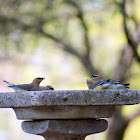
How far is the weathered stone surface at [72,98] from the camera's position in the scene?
3951mm

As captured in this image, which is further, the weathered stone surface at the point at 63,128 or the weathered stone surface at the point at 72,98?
the weathered stone surface at the point at 63,128

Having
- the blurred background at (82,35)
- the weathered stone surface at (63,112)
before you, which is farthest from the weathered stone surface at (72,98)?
the blurred background at (82,35)

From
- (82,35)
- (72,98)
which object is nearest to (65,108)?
(72,98)

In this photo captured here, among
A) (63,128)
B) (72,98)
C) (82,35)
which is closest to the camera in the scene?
(72,98)

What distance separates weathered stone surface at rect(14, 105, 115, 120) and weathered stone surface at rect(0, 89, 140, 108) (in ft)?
0.59

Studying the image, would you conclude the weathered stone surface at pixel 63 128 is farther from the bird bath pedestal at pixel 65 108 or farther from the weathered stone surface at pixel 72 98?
the weathered stone surface at pixel 72 98

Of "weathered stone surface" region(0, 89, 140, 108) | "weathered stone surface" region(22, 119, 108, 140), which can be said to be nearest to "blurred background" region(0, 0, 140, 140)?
"weathered stone surface" region(22, 119, 108, 140)

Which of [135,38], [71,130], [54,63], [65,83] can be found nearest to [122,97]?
[71,130]

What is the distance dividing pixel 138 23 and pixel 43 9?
292cm

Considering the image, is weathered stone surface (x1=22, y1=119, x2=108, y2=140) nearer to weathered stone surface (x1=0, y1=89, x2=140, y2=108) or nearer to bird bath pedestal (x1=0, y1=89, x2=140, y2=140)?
bird bath pedestal (x1=0, y1=89, x2=140, y2=140)

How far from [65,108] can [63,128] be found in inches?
11.7

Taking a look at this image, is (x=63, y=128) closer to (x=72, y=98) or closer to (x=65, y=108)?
(x=65, y=108)

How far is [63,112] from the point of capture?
13.7 ft

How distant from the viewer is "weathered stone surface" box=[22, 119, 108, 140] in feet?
14.0
